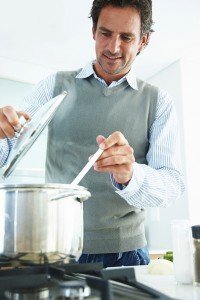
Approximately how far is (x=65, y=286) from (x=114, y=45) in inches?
31.9

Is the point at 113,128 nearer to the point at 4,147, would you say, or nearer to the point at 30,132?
the point at 4,147

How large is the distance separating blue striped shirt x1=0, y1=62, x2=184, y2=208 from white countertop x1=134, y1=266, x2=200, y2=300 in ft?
0.69

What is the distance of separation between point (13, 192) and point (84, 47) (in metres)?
2.54

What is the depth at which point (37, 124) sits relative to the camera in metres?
0.70

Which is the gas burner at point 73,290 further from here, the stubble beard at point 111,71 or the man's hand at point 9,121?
the stubble beard at point 111,71

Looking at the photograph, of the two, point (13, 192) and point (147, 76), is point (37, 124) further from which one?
point (147, 76)

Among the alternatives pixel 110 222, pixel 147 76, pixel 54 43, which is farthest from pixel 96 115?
pixel 147 76

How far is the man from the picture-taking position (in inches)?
39.8

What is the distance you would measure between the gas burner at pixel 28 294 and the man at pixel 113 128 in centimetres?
47

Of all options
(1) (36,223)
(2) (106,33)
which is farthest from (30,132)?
(2) (106,33)

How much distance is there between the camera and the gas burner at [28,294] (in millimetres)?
445

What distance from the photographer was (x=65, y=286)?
45 cm

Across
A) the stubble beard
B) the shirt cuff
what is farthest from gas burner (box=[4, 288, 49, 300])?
the stubble beard

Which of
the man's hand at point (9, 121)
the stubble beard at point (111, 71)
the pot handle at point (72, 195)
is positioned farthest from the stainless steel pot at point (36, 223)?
the stubble beard at point (111, 71)
